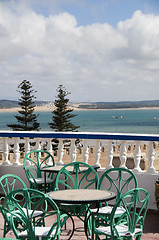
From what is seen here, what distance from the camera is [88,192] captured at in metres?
3.90

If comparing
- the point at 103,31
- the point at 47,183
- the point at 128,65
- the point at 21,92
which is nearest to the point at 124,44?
the point at 128,65

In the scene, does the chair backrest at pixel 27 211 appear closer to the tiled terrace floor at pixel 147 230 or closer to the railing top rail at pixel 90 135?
the tiled terrace floor at pixel 147 230

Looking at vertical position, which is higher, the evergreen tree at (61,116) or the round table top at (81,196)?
the evergreen tree at (61,116)

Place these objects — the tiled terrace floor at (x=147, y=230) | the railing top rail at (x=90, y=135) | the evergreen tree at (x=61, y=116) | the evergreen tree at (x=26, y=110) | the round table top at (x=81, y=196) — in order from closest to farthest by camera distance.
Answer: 1. the round table top at (x=81, y=196)
2. the tiled terrace floor at (x=147, y=230)
3. the railing top rail at (x=90, y=135)
4. the evergreen tree at (x=61, y=116)
5. the evergreen tree at (x=26, y=110)

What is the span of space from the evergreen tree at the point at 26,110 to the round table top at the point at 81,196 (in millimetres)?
38608

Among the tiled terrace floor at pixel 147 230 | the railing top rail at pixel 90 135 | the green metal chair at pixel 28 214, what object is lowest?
the tiled terrace floor at pixel 147 230

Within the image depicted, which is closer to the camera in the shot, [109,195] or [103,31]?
[109,195]

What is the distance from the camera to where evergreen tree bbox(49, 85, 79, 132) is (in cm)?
4225

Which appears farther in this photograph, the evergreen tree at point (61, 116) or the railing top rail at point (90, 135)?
the evergreen tree at point (61, 116)

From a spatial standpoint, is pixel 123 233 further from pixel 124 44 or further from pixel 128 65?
pixel 128 65

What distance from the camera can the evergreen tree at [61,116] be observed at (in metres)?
42.2

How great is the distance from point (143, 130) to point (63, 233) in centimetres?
7717

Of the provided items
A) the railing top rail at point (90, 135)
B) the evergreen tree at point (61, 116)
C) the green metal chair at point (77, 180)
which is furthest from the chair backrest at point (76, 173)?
the evergreen tree at point (61, 116)

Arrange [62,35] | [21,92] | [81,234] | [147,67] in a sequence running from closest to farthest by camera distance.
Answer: [81,234] → [21,92] → [62,35] → [147,67]
